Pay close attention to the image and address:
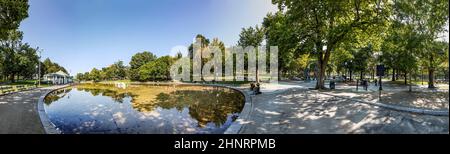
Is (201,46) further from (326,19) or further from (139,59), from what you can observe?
(139,59)

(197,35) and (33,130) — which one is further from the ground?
(197,35)

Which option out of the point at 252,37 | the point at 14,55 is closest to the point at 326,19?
the point at 252,37

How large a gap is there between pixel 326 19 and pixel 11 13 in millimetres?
27892

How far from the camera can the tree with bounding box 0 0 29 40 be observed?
20.3 meters

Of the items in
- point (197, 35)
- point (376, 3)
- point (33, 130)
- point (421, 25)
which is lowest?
point (33, 130)

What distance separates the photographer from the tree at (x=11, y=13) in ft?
66.7

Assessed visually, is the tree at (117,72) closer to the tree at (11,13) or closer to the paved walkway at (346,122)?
the tree at (11,13)

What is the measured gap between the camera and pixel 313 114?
10.9m

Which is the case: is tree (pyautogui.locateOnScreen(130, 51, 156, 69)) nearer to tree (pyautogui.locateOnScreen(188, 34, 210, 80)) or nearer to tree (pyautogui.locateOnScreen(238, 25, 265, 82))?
tree (pyautogui.locateOnScreen(188, 34, 210, 80))

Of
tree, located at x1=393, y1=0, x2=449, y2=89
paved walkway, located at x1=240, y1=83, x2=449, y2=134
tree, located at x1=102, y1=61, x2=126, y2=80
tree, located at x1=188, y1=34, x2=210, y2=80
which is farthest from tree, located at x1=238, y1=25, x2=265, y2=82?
tree, located at x1=102, y1=61, x2=126, y2=80

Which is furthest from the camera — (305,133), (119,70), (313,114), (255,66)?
(119,70)

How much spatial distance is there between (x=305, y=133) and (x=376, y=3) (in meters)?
16.7
